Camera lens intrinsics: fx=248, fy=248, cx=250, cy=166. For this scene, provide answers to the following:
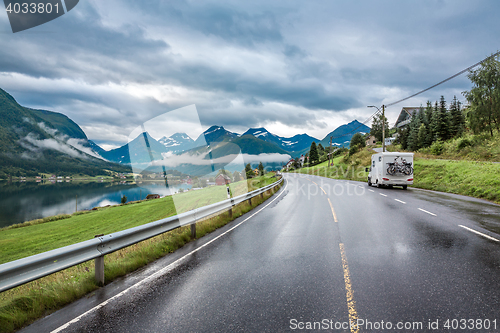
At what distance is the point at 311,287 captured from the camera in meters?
3.98

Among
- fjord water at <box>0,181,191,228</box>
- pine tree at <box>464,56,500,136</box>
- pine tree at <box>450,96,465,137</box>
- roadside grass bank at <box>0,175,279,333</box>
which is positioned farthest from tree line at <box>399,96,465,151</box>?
roadside grass bank at <box>0,175,279,333</box>

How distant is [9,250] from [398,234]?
2880 centimetres

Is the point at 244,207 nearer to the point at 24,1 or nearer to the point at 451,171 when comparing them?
the point at 24,1

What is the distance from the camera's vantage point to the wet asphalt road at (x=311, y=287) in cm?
312

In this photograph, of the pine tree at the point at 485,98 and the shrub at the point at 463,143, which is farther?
the shrub at the point at 463,143

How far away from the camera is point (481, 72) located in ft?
109

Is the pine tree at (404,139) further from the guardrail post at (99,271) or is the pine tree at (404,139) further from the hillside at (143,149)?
the guardrail post at (99,271)

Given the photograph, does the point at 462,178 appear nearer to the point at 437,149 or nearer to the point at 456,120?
the point at 437,149

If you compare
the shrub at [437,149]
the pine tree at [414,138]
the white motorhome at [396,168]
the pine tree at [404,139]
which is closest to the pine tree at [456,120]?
the pine tree at [414,138]

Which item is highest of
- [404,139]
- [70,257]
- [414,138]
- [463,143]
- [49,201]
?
[404,139]

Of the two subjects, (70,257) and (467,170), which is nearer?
(70,257)

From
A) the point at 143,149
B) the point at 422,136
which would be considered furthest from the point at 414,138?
the point at 143,149

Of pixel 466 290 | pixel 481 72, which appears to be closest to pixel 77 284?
pixel 466 290

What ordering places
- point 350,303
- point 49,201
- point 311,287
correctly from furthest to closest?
point 49,201, point 311,287, point 350,303
